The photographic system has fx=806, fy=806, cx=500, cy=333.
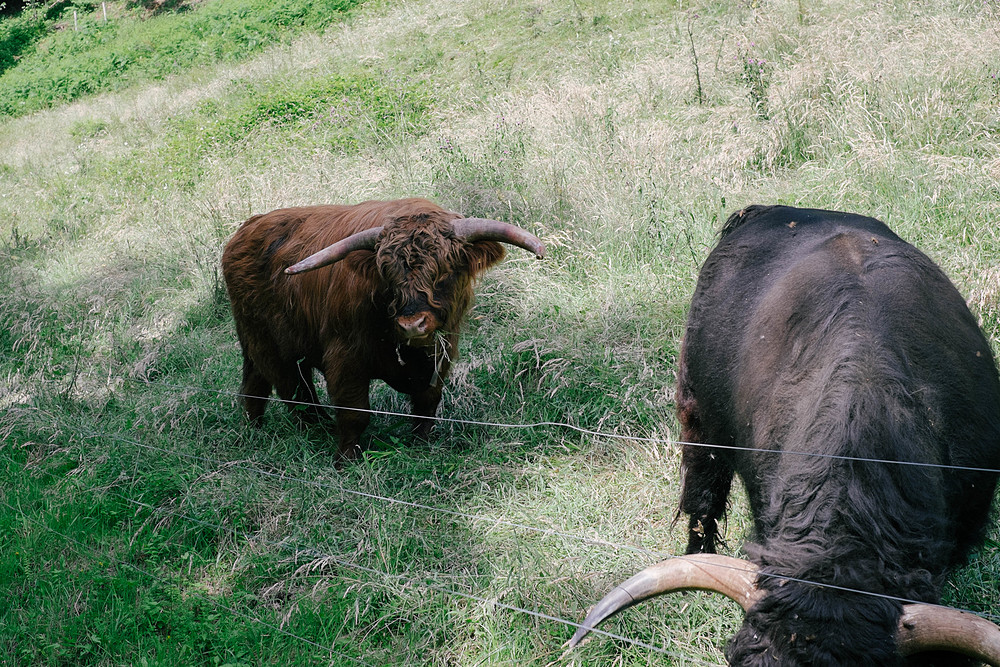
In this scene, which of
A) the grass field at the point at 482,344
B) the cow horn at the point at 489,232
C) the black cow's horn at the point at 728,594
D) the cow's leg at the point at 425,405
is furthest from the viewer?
the cow's leg at the point at 425,405

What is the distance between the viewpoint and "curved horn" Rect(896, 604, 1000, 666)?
1.96 m

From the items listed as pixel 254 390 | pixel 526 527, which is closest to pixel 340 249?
pixel 254 390

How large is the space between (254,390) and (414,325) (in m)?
2.23

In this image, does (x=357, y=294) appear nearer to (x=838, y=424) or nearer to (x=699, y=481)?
(x=699, y=481)

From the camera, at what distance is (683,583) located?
2.35 m

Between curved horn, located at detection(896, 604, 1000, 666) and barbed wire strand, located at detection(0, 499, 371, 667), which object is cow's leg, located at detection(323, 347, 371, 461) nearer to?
barbed wire strand, located at detection(0, 499, 371, 667)

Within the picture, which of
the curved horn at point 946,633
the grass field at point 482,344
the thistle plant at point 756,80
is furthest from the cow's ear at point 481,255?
the thistle plant at point 756,80

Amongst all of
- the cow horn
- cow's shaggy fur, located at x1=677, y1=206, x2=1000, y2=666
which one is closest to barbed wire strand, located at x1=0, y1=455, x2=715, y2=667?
cow's shaggy fur, located at x1=677, y1=206, x2=1000, y2=666

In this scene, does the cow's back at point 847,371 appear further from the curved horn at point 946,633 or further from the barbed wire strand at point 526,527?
the curved horn at point 946,633

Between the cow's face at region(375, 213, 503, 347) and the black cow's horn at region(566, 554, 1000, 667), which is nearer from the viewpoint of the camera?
the black cow's horn at region(566, 554, 1000, 667)

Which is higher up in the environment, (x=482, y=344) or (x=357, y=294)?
(x=357, y=294)

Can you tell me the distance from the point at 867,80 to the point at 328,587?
641 centimetres

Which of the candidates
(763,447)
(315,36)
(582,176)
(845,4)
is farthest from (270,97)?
(763,447)

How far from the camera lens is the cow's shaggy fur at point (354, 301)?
4980mm
